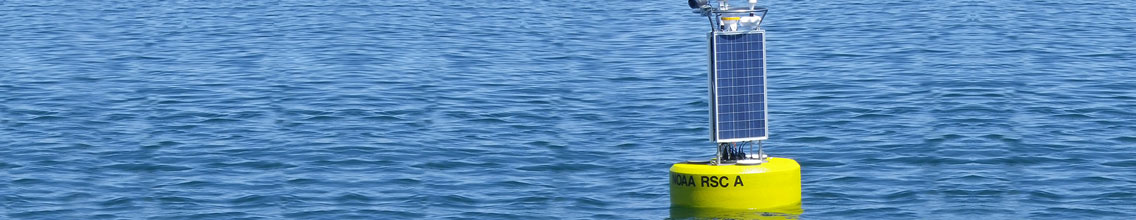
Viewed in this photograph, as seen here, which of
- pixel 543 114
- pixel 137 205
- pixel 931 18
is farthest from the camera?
pixel 931 18

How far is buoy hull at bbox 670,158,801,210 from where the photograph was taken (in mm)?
19359

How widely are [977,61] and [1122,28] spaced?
9.61m

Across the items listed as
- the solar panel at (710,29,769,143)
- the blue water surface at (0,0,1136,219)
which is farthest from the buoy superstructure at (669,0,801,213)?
the blue water surface at (0,0,1136,219)

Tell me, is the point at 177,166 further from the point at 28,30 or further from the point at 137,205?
the point at 28,30

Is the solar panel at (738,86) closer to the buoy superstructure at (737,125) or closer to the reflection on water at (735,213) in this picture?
the buoy superstructure at (737,125)

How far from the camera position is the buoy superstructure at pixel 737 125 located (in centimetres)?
1936

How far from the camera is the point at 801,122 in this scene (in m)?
30.5

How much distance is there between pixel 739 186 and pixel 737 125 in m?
0.80

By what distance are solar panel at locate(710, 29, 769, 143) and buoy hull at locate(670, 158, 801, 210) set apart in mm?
426

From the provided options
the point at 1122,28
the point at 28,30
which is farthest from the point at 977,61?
the point at 28,30

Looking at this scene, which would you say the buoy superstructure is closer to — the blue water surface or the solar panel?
the solar panel

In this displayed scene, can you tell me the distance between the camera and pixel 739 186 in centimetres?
1936

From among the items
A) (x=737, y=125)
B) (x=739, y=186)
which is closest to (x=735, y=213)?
(x=739, y=186)

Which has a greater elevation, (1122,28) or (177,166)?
(177,166)
